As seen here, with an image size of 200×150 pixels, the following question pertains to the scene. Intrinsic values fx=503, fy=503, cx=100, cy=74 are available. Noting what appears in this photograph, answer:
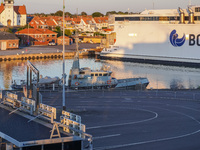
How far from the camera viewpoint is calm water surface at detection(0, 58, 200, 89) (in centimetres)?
4753

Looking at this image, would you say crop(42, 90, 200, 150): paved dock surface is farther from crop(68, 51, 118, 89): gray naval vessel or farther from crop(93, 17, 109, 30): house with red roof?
crop(93, 17, 109, 30): house with red roof

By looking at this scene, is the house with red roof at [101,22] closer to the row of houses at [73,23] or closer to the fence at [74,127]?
the row of houses at [73,23]

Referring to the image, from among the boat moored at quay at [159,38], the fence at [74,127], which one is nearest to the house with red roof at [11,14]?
the boat moored at quay at [159,38]

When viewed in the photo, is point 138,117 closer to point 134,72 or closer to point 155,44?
point 134,72

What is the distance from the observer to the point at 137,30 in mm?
74562

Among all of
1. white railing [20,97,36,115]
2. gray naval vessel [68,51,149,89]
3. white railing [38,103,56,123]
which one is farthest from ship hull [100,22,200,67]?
white railing [38,103,56,123]

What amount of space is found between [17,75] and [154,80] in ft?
45.6

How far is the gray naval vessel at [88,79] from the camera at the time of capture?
34719 mm

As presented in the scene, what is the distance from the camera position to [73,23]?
135m

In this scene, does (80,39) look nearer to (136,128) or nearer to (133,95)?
(133,95)

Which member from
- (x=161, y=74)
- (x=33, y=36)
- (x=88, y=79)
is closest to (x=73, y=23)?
(x=33, y=36)

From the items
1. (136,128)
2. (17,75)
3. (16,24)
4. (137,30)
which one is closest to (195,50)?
(137,30)

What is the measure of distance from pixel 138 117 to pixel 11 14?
106 meters

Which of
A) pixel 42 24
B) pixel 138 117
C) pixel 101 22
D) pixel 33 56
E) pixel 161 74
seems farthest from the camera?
pixel 101 22
